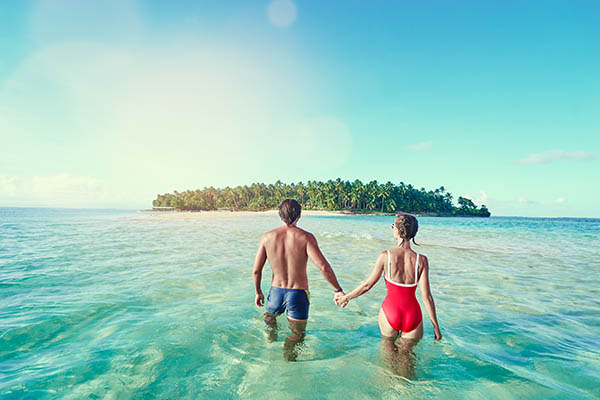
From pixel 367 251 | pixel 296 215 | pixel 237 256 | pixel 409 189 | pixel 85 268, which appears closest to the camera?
pixel 296 215

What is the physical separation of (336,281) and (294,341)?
130cm

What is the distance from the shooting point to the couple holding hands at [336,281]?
12.3 feet

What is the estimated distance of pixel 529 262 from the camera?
13.7 m

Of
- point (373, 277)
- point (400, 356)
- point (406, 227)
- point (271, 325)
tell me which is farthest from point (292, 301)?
point (406, 227)

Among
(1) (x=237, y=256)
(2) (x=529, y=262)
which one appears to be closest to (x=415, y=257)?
(1) (x=237, y=256)

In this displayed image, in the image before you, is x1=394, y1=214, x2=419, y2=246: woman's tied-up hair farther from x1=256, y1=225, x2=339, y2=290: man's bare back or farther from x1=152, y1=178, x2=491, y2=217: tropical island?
x1=152, y1=178, x2=491, y2=217: tropical island

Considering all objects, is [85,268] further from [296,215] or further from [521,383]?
[521,383]

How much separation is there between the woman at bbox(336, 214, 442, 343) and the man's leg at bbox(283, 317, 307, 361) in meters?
1.04

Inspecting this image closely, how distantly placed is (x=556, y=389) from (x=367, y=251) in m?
12.3

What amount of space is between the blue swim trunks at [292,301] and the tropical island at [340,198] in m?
105

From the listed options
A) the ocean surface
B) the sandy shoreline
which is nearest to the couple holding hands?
the ocean surface

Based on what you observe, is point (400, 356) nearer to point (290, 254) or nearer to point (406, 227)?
point (406, 227)

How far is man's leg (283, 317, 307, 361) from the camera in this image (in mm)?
4258

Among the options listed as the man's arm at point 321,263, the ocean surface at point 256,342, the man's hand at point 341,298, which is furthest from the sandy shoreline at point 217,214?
the man's hand at point 341,298
